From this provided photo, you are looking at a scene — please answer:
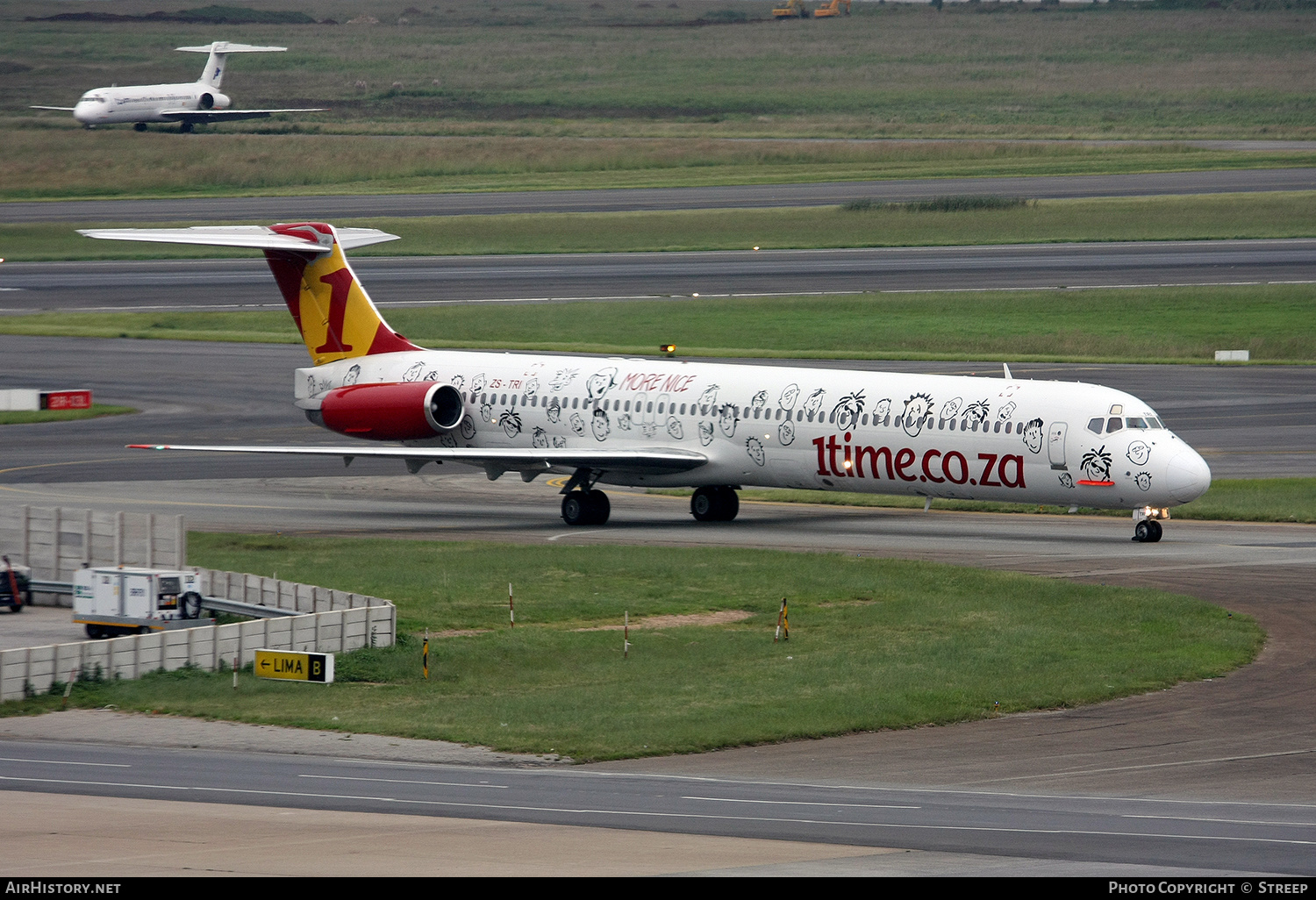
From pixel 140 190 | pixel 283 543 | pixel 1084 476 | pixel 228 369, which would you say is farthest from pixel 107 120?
pixel 1084 476

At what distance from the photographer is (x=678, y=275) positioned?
315 feet

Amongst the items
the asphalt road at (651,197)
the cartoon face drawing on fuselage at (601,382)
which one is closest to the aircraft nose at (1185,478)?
the cartoon face drawing on fuselage at (601,382)

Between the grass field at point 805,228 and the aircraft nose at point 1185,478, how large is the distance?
216 ft

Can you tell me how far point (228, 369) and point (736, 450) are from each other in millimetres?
33270

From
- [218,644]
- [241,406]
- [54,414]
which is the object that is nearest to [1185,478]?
[218,644]

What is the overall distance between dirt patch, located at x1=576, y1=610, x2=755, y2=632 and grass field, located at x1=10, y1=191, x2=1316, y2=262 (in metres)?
71.4

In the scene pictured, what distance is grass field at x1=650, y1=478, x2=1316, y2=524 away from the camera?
46.0m

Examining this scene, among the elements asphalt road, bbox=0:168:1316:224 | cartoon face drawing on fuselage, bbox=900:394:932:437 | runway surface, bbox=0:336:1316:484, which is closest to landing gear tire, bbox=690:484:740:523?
cartoon face drawing on fuselage, bbox=900:394:932:437

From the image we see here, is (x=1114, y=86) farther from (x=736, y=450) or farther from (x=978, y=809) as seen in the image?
(x=978, y=809)

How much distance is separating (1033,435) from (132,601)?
66.1 ft

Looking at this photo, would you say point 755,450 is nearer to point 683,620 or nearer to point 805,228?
point 683,620

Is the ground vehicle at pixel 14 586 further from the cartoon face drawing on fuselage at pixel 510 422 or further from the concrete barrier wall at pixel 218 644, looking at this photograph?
the cartoon face drawing on fuselage at pixel 510 422

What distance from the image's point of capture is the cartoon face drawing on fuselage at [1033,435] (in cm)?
4122

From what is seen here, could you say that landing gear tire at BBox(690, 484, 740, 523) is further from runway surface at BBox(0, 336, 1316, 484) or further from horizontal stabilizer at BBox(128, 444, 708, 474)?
runway surface at BBox(0, 336, 1316, 484)
